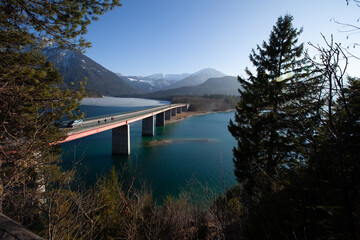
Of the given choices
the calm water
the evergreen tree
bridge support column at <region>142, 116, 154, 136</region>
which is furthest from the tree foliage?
bridge support column at <region>142, 116, 154, 136</region>

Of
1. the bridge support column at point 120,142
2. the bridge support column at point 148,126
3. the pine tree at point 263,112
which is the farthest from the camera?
the bridge support column at point 148,126

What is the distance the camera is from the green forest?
2.60m

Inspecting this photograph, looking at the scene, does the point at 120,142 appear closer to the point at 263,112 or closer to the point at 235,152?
the point at 235,152

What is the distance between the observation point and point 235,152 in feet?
37.5

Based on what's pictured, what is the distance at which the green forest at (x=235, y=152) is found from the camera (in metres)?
2.60

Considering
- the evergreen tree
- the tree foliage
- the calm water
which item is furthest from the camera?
the calm water

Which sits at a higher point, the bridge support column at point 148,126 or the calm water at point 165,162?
the bridge support column at point 148,126

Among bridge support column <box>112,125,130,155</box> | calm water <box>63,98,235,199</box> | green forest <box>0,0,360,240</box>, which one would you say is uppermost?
green forest <box>0,0,360,240</box>

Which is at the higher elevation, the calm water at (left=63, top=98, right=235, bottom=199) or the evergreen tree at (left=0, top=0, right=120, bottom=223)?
the evergreen tree at (left=0, top=0, right=120, bottom=223)

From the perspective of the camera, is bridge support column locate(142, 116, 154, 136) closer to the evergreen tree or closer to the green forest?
the green forest

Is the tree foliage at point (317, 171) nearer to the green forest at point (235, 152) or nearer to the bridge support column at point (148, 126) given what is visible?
the green forest at point (235, 152)

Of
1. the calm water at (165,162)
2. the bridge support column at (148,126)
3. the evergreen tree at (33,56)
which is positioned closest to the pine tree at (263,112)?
the calm water at (165,162)

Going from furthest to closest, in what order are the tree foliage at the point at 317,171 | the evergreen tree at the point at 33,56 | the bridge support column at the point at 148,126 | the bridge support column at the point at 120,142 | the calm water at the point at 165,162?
the bridge support column at the point at 148,126 < the bridge support column at the point at 120,142 < the calm water at the point at 165,162 < the evergreen tree at the point at 33,56 < the tree foliage at the point at 317,171

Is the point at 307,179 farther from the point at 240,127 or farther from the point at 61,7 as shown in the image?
the point at 240,127
